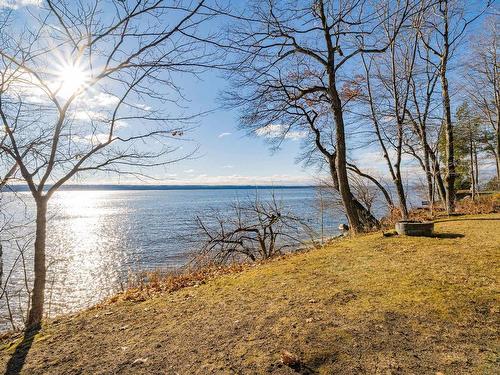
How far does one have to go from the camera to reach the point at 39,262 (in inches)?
211

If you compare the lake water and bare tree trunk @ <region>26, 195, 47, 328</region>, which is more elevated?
bare tree trunk @ <region>26, 195, 47, 328</region>

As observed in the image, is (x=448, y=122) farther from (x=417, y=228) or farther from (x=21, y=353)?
(x=21, y=353)

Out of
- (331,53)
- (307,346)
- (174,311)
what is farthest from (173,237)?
(307,346)

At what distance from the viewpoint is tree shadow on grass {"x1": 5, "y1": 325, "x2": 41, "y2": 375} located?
11.4 feet

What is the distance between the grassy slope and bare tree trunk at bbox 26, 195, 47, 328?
94 centimetres

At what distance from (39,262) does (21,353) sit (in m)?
1.78

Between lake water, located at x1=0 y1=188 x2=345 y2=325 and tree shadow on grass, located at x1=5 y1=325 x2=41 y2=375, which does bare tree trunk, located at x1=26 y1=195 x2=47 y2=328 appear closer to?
tree shadow on grass, located at x1=5 y1=325 x2=41 y2=375

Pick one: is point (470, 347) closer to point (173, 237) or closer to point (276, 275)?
point (276, 275)

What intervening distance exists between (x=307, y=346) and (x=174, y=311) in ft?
7.68

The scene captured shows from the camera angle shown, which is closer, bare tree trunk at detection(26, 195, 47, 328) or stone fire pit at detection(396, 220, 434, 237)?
bare tree trunk at detection(26, 195, 47, 328)

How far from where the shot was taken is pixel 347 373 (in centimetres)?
271

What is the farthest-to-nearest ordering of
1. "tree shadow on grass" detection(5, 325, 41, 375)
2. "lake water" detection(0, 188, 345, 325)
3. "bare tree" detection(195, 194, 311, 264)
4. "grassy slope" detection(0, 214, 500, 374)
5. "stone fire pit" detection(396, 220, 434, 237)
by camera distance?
"lake water" detection(0, 188, 345, 325)
"bare tree" detection(195, 194, 311, 264)
"stone fire pit" detection(396, 220, 434, 237)
"tree shadow on grass" detection(5, 325, 41, 375)
"grassy slope" detection(0, 214, 500, 374)

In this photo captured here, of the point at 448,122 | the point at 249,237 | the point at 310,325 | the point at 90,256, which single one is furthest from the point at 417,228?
the point at 90,256

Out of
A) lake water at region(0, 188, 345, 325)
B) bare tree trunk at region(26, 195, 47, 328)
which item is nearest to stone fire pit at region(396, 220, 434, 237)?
lake water at region(0, 188, 345, 325)
